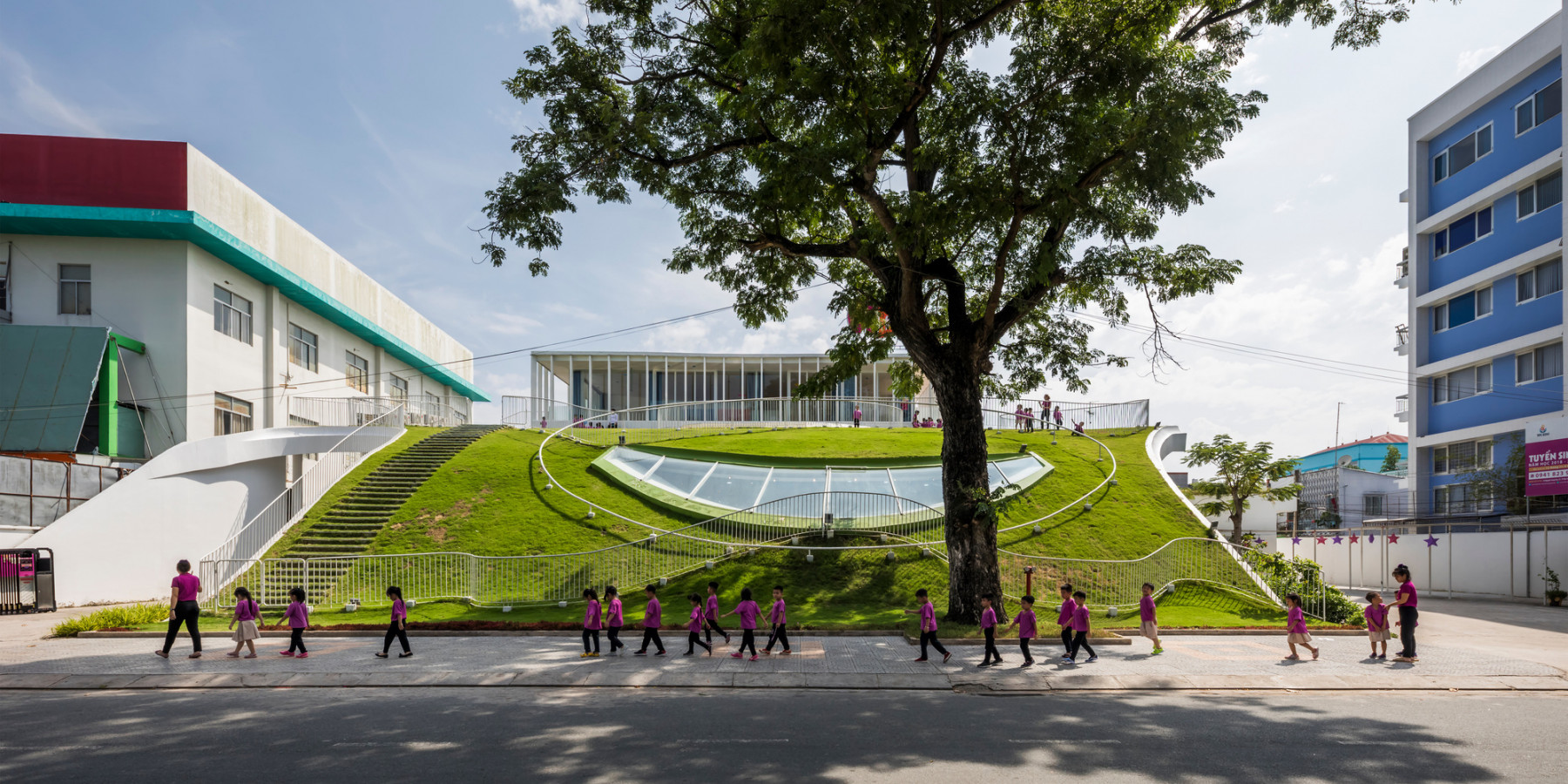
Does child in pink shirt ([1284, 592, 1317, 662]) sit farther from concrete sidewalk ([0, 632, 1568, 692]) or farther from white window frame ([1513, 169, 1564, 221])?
white window frame ([1513, 169, 1564, 221])

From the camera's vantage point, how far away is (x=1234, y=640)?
1551 cm

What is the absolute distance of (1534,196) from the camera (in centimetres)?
3409

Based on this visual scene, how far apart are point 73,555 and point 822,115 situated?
20563mm

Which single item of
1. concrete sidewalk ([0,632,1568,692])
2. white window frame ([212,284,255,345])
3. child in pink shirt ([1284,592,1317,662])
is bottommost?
concrete sidewalk ([0,632,1568,692])

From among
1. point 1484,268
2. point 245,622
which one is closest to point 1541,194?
point 1484,268

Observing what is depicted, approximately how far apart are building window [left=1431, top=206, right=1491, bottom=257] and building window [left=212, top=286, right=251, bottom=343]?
50.1 m

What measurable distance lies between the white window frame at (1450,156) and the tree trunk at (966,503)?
114 ft

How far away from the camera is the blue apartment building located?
33.2m

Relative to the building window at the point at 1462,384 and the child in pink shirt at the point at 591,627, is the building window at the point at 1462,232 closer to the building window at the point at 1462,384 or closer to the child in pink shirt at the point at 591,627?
the building window at the point at 1462,384

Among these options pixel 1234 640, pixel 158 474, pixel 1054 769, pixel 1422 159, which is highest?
pixel 1422 159

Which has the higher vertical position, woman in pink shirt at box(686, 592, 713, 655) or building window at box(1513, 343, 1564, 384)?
building window at box(1513, 343, 1564, 384)

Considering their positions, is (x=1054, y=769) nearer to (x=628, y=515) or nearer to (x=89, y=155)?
(x=628, y=515)

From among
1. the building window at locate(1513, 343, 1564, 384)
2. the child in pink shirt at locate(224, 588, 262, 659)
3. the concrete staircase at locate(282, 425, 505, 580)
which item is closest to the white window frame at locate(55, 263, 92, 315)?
the concrete staircase at locate(282, 425, 505, 580)

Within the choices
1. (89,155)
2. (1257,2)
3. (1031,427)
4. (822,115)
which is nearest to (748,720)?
(822,115)
